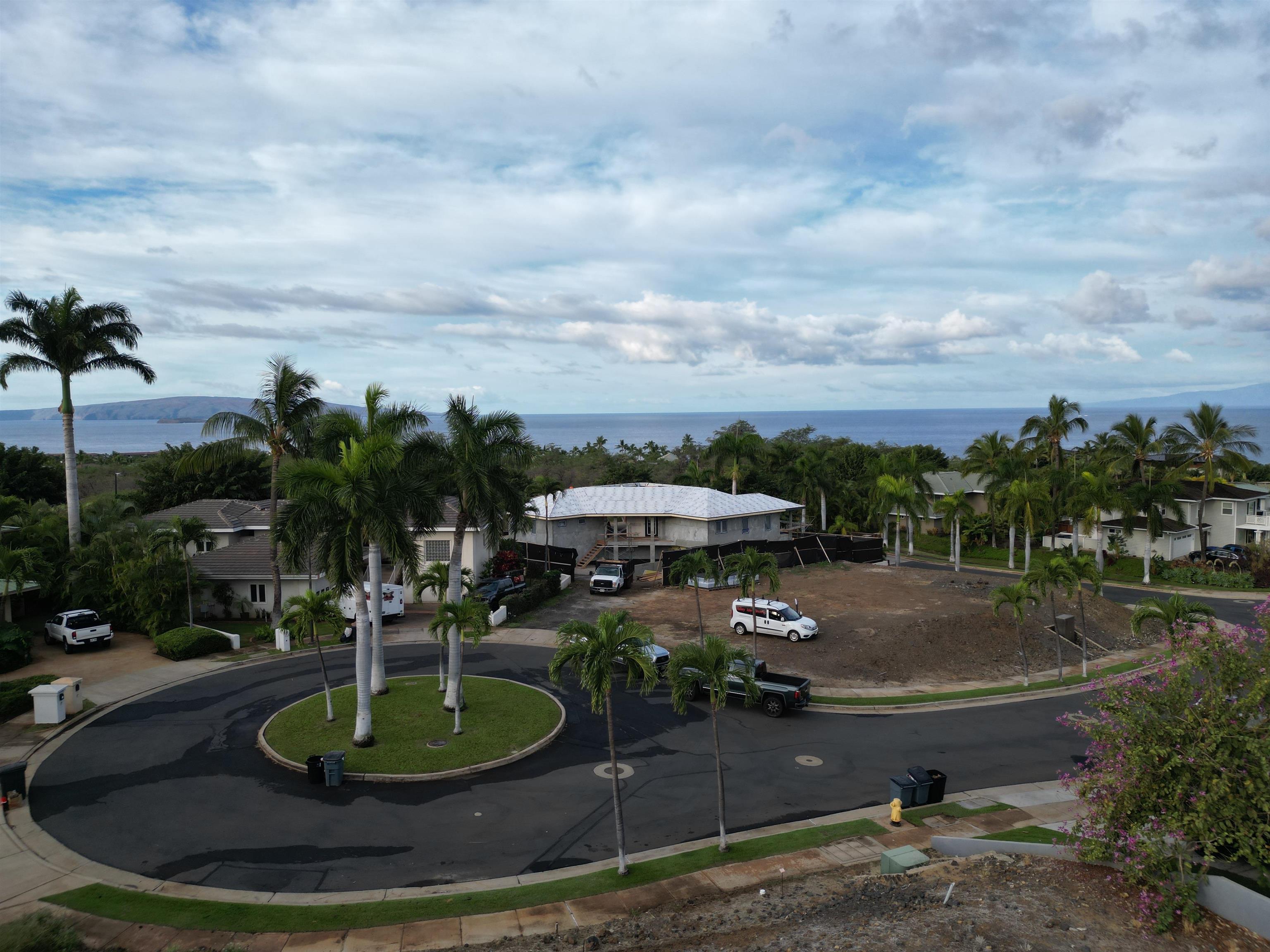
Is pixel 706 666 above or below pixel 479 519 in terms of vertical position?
below

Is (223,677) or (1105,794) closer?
(1105,794)

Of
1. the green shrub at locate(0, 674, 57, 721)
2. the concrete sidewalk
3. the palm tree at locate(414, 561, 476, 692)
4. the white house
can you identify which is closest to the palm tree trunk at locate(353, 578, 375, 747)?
the palm tree at locate(414, 561, 476, 692)

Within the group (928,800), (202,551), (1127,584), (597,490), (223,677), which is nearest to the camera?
(928,800)

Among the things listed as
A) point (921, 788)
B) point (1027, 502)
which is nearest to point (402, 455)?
point (921, 788)

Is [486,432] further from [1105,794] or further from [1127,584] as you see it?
[1127,584]

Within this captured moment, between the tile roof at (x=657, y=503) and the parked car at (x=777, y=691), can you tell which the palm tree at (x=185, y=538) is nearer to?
the tile roof at (x=657, y=503)

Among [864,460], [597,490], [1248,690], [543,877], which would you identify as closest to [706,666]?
[543,877]
